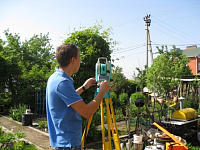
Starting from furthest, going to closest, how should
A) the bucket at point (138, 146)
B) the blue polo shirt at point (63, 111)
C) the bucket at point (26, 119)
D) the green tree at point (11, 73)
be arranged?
the green tree at point (11, 73), the bucket at point (26, 119), the bucket at point (138, 146), the blue polo shirt at point (63, 111)

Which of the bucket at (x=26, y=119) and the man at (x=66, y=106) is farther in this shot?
the bucket at (x=26, y=119)

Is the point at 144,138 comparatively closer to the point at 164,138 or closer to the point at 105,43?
the point at 164,138

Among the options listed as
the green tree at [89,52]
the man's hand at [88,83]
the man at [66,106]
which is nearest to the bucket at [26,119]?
the green tree at [89,52]

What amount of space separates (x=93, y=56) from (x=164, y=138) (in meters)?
2.45

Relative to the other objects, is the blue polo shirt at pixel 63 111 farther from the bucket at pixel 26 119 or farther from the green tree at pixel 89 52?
the bucket at pixel 26 119

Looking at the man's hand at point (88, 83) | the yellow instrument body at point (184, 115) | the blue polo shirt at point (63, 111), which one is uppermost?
the man's hand at point (88, 83)

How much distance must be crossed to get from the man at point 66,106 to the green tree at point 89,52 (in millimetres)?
3137

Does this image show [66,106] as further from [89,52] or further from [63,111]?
[89,52]

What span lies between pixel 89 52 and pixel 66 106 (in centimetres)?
336

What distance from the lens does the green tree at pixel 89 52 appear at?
16.0 ft

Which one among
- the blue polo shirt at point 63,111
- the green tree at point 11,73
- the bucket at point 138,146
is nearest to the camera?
the blue polo shirt at point 63,111

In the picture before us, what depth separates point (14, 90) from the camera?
1062 cm

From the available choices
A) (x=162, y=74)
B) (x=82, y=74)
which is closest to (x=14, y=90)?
(x=82, y=74)

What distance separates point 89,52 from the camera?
4.84 metres
